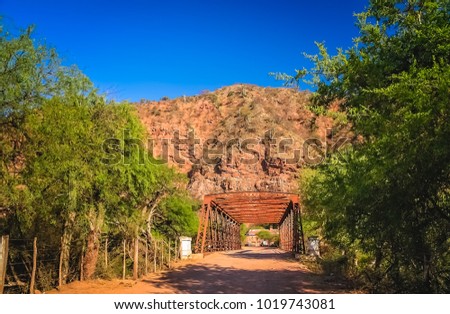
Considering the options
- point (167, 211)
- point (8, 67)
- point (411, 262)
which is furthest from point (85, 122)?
point (167, 211)

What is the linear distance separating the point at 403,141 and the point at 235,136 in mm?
105080

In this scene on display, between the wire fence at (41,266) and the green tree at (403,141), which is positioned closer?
the green tree at (403,141)

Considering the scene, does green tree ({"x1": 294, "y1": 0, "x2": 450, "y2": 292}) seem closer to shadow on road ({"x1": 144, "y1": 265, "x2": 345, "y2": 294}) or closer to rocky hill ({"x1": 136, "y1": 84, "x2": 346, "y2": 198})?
shadow on road ({"x1": 144, "y1": 265, "x2": 345, "y2": 294})

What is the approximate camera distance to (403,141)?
7074 mm

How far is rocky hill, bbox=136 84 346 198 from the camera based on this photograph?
101m

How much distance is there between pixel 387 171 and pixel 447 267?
3.71 metres

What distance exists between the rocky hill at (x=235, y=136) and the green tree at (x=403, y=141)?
78810mm

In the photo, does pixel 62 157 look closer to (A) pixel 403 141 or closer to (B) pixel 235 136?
(A) pixel 403 141

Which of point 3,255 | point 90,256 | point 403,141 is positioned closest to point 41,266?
point 90,256

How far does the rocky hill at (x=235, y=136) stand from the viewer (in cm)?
10088

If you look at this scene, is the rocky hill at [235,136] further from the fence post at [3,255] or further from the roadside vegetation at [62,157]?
the fence post at [3,255]

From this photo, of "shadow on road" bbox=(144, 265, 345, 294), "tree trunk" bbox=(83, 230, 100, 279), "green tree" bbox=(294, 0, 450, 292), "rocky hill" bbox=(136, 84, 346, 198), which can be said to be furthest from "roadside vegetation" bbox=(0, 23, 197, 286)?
Answer: "rocky hill" bbox=(136, 84, 346, 198)

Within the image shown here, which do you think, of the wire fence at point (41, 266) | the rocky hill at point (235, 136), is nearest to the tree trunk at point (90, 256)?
the wire fence at point (41, 266)

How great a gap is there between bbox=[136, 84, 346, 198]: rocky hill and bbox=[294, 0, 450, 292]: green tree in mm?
78810
